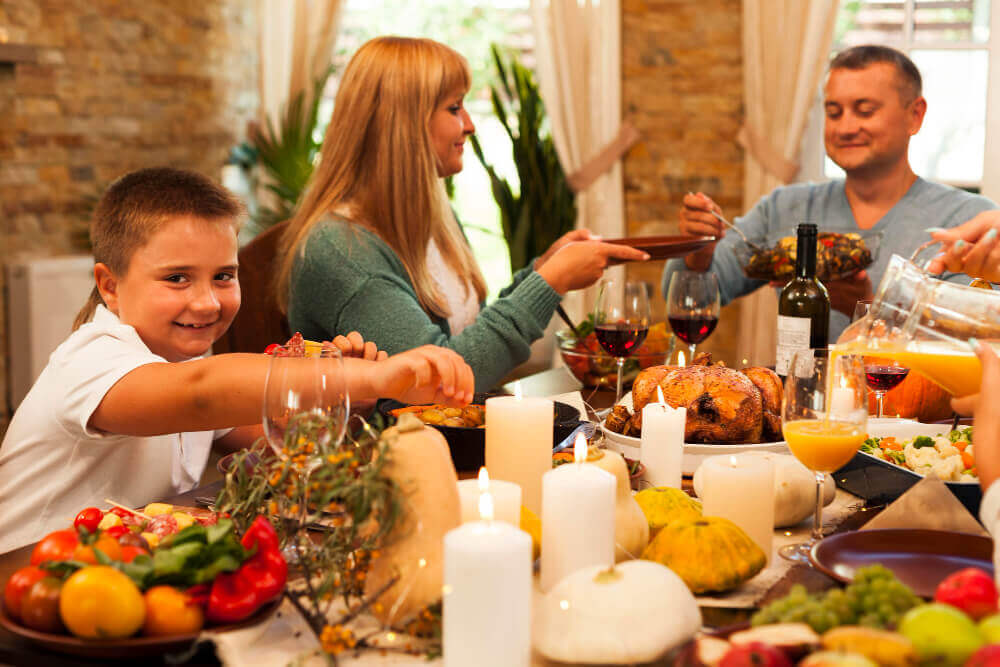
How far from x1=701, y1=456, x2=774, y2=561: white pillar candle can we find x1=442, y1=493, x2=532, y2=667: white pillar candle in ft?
1.15

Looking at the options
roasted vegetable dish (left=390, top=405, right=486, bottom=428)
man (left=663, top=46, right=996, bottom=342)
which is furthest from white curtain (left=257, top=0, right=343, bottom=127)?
roasted vegetable dish (left=390, top=405, right=486, bottom=428)

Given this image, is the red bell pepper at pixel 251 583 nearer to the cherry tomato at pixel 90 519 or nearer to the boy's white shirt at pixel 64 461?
the cherry tomato at pixel 90 519

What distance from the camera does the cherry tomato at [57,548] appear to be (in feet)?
2.79

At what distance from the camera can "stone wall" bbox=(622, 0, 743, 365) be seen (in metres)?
4.10

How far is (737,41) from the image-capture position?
409 centimetres

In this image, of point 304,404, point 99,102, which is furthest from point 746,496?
point 99,102

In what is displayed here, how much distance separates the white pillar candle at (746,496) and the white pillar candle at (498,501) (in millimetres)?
Result: 230

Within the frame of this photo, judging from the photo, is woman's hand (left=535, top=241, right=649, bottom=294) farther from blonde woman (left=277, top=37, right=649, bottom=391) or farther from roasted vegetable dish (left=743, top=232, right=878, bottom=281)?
roasted vegetable dish (left=743, top=232, right=878, bottom=281)

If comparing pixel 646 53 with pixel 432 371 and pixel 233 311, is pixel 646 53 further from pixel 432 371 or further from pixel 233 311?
pixel 432 371

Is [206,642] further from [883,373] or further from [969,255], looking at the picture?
[969,255]

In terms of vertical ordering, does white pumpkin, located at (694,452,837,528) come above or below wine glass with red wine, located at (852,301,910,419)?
below

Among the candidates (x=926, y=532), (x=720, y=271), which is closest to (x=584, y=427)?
(x=926, y=532)

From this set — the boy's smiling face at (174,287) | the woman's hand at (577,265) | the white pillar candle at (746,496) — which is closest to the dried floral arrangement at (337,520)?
the white pillar candle at (746,496)

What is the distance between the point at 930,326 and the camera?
1096 mm
